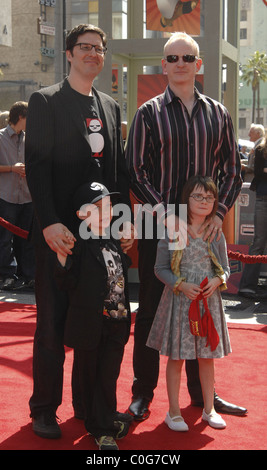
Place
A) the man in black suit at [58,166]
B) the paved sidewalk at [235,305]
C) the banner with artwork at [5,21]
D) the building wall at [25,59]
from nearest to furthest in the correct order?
1. the man in black suit at [58,166]
2. the paved sidewalk at [235,305]
3. the banner with artwork at [5,21]
4. the building wall at [25,59]

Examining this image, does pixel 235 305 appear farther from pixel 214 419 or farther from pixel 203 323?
pixel 203 323

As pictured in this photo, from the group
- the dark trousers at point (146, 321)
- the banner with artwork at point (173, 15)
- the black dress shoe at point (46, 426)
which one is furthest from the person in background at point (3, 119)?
the black dress shoe at point (46, 426)

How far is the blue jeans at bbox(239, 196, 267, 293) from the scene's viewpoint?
7.52m

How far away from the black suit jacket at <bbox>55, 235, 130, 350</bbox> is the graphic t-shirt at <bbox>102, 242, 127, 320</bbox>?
0.16 ft

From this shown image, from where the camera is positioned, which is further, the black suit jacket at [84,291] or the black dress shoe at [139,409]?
the black dress shoe at [139,409]

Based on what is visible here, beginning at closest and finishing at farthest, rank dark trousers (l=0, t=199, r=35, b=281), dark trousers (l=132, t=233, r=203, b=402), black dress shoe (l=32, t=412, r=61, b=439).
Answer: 1. black dress shoe (l=32, t=412, r=61, b=439)
2. dark trousers (l=132, t=233, r=203, b=402)
3. dark trousers (l=0, t=199, r=35, b=281)

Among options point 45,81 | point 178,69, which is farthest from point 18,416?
point 45,81

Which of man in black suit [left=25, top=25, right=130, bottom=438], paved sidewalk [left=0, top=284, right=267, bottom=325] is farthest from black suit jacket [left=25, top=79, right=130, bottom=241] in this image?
paved sidewalk [left=0, top=284, right=267, bottom=325]

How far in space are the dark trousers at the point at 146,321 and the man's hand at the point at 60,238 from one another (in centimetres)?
70

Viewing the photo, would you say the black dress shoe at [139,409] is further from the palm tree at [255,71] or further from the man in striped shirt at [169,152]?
the palm tree at [255,71]

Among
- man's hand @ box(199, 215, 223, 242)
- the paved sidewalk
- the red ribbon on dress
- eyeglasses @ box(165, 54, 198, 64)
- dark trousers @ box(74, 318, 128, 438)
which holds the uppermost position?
eyeglasses @ box(165, 54, 198, 64)

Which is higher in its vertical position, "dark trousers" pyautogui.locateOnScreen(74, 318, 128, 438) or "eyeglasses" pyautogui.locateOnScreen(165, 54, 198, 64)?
"eyeglasses" pyautogui.locateOnScreen(165, 54, 198, 64)

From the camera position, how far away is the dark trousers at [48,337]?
3.39 metres

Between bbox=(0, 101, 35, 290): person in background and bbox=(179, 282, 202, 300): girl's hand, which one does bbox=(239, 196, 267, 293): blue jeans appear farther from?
bbox=(179, 282, 202, 300): girl's hand
